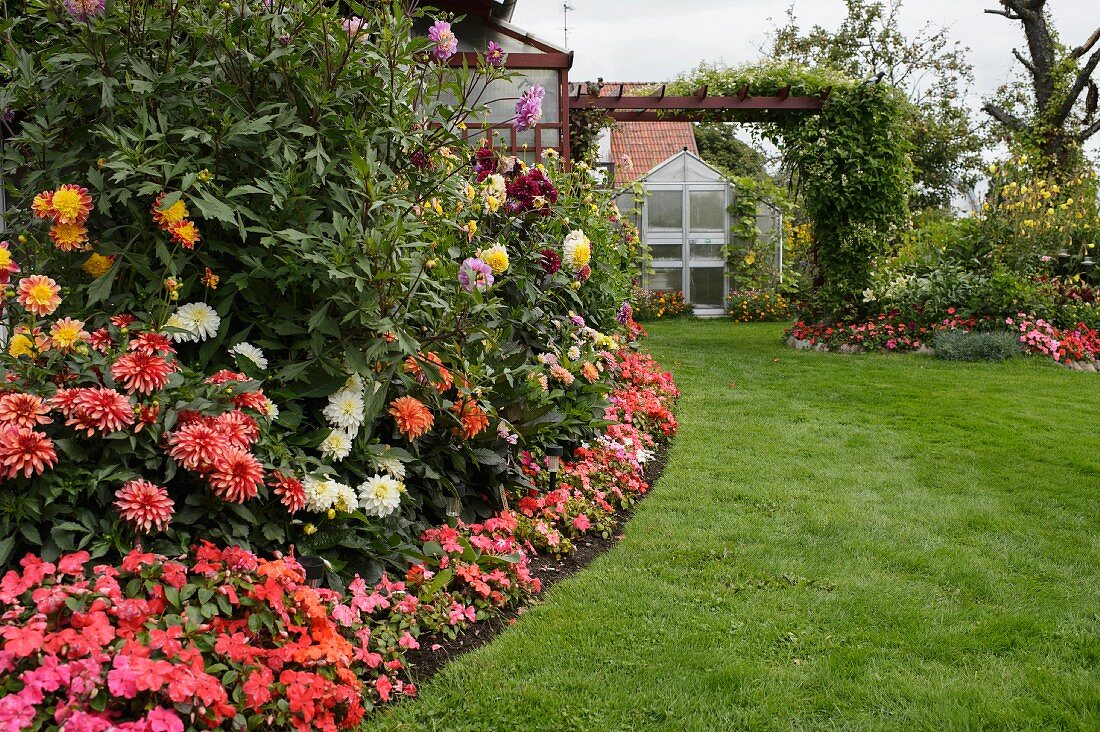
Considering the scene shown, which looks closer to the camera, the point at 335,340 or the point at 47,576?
the point at 47,576

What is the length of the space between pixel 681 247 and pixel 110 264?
14.8 m

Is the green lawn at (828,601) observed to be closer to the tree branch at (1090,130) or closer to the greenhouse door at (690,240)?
the greenhouse door at (690,240)

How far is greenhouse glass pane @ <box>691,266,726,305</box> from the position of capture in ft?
54.4

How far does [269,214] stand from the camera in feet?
8.28

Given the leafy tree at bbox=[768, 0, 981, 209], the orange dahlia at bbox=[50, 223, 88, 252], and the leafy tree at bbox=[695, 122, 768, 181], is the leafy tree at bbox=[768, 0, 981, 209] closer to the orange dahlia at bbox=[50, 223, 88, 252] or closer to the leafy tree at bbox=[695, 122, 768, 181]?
the leafy tree at bbox=[695, 122, 768, 181]

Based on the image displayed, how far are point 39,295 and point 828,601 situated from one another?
8.31 feet

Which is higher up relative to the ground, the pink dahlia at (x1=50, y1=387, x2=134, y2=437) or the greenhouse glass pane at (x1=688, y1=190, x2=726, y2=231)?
the greenhouse glass pane at (x1=688, y1=190, x2=726, y2=231)

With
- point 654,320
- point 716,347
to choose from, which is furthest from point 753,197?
point 716,347

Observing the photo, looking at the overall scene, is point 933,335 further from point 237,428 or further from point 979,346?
point 237,428

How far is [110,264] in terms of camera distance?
2.46 metres

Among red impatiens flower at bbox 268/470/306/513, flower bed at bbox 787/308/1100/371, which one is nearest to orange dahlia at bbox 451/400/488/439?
red impatiens flower at bbox 268/470/306/513

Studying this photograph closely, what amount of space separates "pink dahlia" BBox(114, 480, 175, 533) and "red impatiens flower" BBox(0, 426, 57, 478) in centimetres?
17

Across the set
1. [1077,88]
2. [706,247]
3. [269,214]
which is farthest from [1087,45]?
[269,214]

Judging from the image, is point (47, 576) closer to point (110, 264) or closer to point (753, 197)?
point (110, 264)
